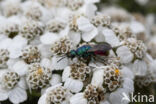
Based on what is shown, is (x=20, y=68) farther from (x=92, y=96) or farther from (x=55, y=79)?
(x=92, y=96)

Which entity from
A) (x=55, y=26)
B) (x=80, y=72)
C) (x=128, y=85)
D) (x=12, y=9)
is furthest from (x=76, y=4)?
(x=128, y=85)

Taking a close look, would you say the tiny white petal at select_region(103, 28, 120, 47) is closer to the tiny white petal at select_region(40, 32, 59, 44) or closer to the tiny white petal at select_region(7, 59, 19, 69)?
the tiny white petal at select_region(40, 32, 59, 44)

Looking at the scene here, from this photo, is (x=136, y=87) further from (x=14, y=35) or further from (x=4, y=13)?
(x=4, y=13)

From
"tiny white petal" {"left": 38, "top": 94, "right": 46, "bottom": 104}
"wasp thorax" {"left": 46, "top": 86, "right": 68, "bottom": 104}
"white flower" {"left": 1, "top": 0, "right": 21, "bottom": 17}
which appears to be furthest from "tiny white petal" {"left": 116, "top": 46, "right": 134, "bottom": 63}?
"white flower" {"left": 1, "top": 0, "right": 21, "bottom": 17}

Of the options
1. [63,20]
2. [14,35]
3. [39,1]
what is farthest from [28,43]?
[39,1]

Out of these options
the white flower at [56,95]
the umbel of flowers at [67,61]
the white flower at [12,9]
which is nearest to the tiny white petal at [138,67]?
the umbel of flowers at [67,61]
